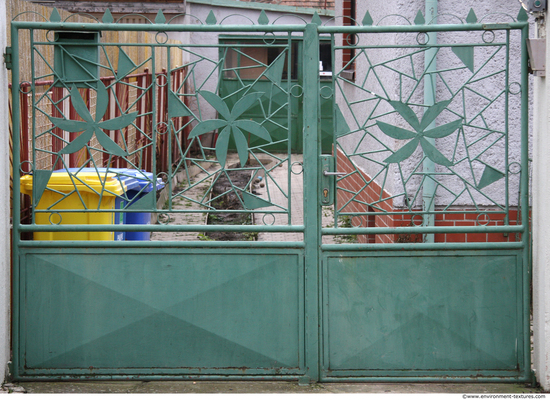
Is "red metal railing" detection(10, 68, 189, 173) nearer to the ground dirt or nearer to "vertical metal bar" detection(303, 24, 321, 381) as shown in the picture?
"vertical metal bar" detection(303, 24, 321, 381)

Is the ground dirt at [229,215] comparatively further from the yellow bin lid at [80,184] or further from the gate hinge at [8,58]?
the gate hinge at [8,58]

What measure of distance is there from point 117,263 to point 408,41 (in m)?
3.19

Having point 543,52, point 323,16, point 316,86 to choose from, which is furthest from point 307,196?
point 323,16

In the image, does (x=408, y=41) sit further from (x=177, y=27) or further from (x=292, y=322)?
(x=292, y=322)

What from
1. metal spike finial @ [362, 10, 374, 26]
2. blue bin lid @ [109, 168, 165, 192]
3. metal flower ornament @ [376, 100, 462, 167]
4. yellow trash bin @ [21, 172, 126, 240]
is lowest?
yellow trash bin @ [21, 172, 126, 240]

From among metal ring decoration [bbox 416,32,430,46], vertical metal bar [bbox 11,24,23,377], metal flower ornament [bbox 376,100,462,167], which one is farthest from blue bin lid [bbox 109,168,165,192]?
metal ring decoration [bbox 416,32,430,46]

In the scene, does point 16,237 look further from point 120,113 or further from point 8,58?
point 120,113

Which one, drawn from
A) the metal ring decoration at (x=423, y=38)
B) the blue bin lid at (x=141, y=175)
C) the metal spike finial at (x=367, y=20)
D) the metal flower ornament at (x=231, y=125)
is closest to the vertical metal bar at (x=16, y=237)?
the blue bin lid at (x=141, y=175)

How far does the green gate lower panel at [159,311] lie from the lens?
414cm

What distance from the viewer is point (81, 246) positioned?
413cm

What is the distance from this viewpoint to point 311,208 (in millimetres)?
4121

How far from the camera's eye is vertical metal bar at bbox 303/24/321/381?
405cm

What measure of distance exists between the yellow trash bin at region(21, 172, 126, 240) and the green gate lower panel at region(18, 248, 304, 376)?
1.09ft

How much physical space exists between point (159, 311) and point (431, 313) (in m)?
1.72
